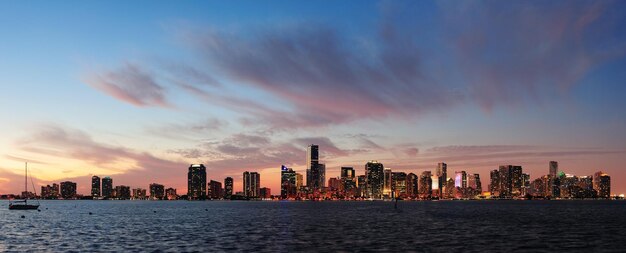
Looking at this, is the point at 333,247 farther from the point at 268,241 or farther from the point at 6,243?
the point at 6,243

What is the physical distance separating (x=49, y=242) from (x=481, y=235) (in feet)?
238

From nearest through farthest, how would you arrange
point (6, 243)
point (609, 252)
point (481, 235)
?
point (609, 252)
point (6, 243)
point (481, 235)

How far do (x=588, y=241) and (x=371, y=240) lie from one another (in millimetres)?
34340

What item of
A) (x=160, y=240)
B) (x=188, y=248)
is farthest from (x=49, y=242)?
→ (x=188, y=248)

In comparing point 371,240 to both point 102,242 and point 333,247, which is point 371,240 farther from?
point 102,242

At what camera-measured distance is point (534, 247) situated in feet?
265

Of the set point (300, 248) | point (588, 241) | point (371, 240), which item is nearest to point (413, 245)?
point (371, 240)

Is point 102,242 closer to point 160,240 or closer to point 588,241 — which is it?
point 160,240

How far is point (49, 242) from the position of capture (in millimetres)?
90500

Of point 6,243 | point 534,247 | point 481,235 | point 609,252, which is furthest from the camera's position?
point 481,235

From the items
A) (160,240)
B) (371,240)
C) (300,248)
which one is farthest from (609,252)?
(160,240)

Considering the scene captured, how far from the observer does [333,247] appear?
7825 centimetres

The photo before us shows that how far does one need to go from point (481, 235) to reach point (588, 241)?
58.2 feet

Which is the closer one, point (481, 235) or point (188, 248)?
point (188, 248)
